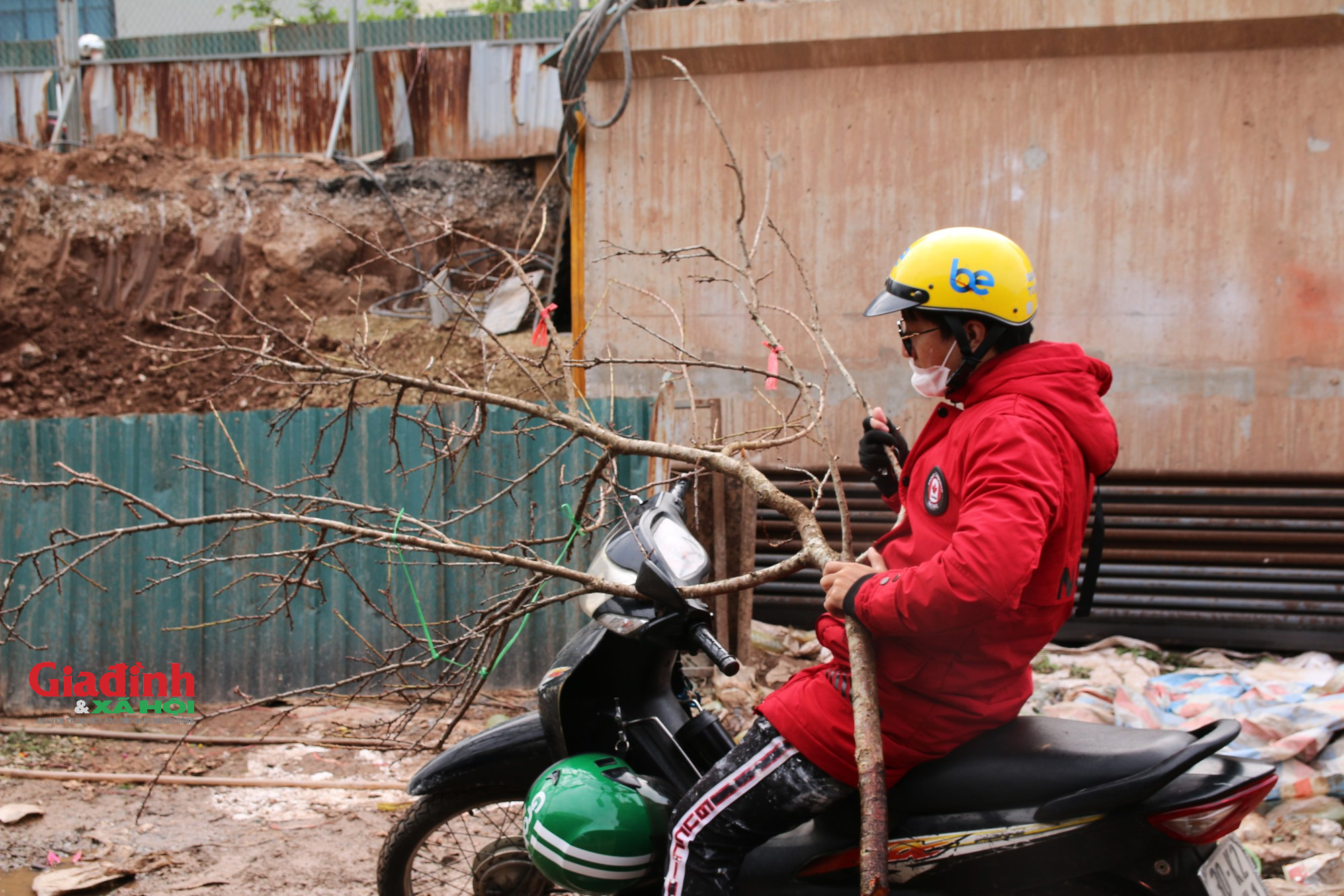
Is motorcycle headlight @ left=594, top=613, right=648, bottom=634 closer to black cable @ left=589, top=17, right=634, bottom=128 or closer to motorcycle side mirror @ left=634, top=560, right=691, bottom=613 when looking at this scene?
motorcycle side mirror @ left=634, top=560, right=691, bottom=613

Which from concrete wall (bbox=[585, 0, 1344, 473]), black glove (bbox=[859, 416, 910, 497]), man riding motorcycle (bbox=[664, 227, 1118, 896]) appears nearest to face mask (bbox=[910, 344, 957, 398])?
man riding motorcycle (bbox=[664, 227, 1118, 896])

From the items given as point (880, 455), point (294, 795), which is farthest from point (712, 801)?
point (294, 795)

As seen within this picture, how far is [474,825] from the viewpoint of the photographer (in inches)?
130

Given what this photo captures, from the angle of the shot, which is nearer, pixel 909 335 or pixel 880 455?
pixel 909 335

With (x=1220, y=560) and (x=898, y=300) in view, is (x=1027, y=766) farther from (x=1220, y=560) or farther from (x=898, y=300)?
(x=1220, y=560)

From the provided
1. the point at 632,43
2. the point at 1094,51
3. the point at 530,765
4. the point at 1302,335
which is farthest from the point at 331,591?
the point at 1302,335

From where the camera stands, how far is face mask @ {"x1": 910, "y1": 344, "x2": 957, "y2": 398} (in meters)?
2.18

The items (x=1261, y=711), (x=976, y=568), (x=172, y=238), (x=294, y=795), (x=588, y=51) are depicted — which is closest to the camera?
(x=976, y=568)

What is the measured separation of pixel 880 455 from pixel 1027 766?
892 mm

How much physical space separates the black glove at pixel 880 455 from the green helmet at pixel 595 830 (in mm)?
1036

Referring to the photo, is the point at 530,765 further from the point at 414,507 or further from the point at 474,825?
the point at 414,507

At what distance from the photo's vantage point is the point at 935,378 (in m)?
2.20

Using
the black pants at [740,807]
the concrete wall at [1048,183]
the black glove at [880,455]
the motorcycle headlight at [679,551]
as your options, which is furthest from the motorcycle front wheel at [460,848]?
the concrete wall at [1048,183]

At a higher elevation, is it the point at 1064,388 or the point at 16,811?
the point at 1064,388
